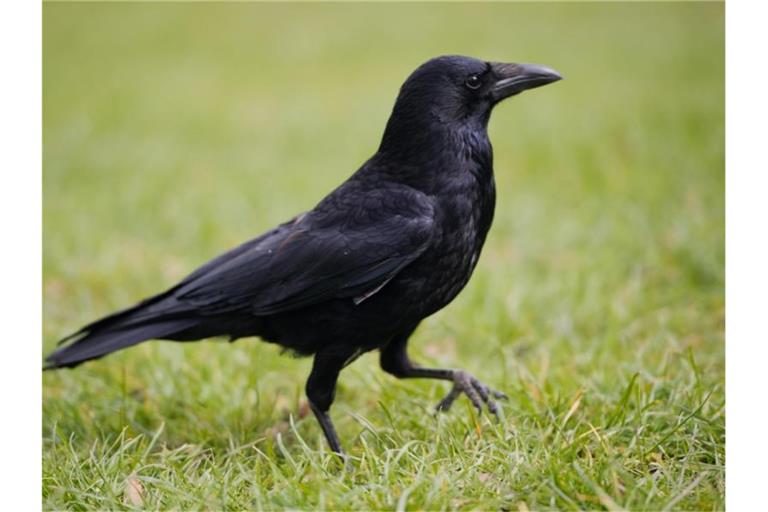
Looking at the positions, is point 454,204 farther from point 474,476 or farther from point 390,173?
point 474,476

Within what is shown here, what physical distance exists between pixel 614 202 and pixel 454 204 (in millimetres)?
3453

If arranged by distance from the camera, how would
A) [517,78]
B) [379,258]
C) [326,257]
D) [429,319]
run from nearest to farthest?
[379,258], [326,257], [517,78], [429,319]

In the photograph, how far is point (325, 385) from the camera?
3.28 meters

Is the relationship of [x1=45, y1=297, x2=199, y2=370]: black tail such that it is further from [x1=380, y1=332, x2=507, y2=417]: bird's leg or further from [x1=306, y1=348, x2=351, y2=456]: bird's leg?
[x1=380, y1=332, x2=507, y2=417]: bird's leg

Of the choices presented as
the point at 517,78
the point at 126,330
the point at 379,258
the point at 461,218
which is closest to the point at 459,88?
the point at 517,78

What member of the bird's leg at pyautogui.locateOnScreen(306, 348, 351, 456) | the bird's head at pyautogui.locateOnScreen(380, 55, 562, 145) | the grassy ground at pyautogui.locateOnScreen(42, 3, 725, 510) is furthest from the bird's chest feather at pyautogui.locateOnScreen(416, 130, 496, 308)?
the grassy ground at pyautogui.locateOnScreen(42, 3, 725, 510)

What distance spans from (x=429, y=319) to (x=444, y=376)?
4.59 feet

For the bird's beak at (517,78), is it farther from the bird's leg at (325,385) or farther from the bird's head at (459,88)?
the bird's leg at (325,385)

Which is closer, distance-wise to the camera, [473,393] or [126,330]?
[473,393]

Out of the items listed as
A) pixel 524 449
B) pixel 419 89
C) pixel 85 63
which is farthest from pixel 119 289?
pixel 524 449

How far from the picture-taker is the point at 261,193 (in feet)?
24.1

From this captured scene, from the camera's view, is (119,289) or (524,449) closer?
(524,449)

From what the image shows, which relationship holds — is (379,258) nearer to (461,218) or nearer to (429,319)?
(461,218)

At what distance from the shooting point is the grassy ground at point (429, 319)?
2879mm
